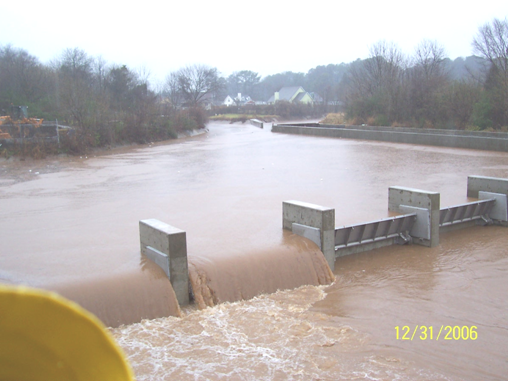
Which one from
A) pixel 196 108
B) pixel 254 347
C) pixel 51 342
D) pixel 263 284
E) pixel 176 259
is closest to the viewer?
pixel 51 342

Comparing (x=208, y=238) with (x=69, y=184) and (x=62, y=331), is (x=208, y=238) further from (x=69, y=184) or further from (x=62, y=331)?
(x=69, y=184)

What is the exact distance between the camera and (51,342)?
1516 millimetres

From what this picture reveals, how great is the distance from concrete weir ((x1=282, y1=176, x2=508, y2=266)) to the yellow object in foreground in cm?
875

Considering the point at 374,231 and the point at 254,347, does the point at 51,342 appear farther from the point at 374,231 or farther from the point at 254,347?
the point at 374,231

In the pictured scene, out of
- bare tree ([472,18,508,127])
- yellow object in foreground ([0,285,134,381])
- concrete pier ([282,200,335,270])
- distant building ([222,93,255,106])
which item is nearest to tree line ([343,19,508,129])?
bare tree ([472,18,508,127])

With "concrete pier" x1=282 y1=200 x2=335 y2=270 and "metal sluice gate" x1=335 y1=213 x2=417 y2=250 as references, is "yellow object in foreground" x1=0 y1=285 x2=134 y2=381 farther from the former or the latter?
"metal sluice gate" x1=335 y1=213 x2=417 y2=250

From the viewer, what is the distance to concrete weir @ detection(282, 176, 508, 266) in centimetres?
1035

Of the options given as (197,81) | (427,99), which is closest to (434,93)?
(427,99)

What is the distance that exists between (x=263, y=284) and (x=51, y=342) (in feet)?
25.6

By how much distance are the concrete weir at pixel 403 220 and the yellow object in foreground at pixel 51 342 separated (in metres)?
8.75

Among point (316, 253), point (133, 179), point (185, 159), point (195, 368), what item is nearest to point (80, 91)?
point (185, 159)

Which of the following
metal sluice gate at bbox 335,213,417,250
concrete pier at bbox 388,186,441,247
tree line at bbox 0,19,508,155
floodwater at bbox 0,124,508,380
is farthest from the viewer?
tree line at bbox 0,19,508,155

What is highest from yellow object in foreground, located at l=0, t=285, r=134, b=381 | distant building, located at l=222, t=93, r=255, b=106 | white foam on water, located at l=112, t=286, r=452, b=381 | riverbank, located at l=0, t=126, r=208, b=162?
distant building, located at l=222, t=93, r=255, b=106

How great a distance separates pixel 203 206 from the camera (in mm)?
14203
